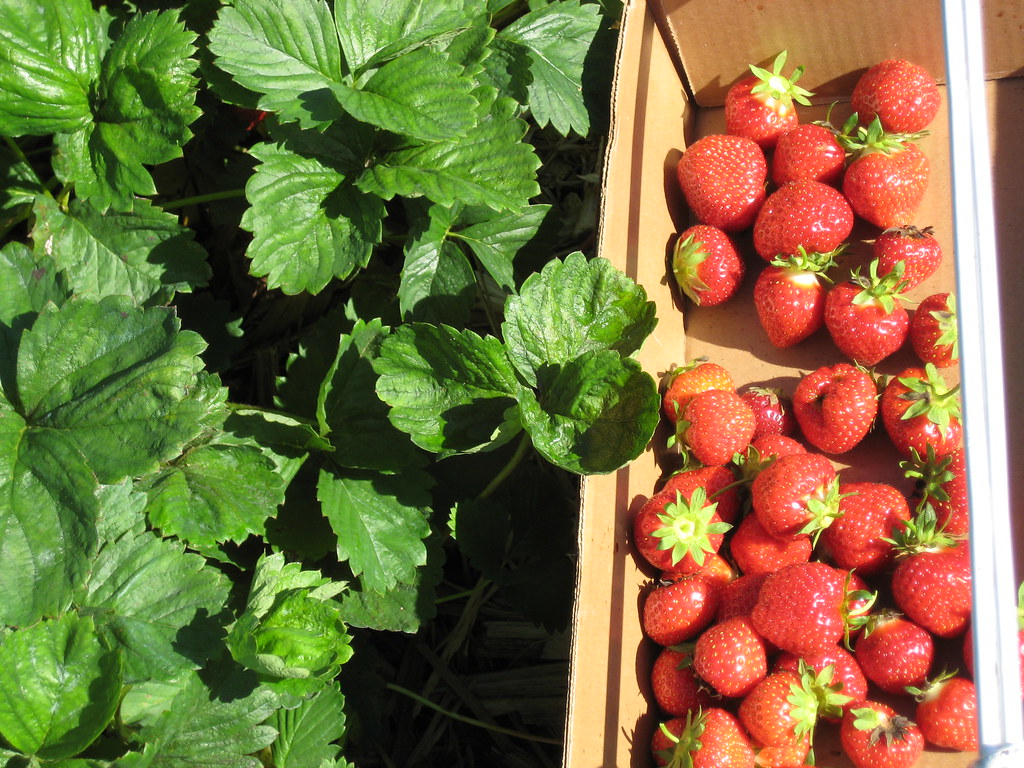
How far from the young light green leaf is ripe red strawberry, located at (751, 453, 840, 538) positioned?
0.59 m

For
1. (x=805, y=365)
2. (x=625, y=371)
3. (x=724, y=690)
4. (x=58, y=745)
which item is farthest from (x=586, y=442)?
(x=58, y=745)

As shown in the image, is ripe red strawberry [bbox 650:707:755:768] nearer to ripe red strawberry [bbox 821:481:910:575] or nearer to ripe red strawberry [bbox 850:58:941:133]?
ripe red strawberry [bbox 821:481:910:575]

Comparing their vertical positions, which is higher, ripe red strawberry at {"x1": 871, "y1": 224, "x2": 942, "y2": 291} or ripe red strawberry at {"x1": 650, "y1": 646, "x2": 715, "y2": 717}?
ripe red strawberry at {"x1": 871, "y1": 224, "x2": 942, "y2": 291}

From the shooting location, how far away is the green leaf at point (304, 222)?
1143 mm

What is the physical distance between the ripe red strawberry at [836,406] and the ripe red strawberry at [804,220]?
17 cm

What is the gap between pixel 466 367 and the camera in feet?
3.61

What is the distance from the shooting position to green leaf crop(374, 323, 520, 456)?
1087 mm

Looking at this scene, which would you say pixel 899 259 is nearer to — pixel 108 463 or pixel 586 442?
pixel 586 442

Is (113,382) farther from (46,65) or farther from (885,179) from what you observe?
(885,179)

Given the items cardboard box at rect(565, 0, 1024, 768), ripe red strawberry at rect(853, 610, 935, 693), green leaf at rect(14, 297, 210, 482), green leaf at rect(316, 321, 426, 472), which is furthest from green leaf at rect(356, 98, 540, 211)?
ripe red strawberry at rect(853, 610, 935, 693)

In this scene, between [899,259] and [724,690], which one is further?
[899,259]

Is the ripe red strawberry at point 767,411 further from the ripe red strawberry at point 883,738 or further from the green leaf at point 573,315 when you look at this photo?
the ripe red strawberry at point 883,738

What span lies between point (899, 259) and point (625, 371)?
1.57 feet

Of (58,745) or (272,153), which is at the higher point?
(272,153)
